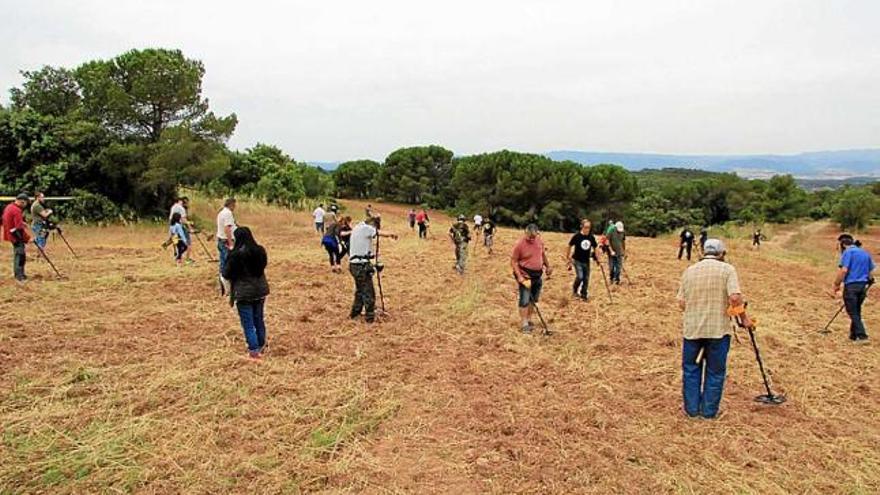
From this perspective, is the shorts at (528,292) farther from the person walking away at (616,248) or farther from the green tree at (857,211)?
the green tree at (857,211)

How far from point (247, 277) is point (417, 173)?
47093 millimetres

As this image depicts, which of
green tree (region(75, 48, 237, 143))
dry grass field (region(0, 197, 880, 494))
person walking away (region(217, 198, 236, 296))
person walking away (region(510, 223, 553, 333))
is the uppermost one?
green tree (region(75, 48, 237, 143))

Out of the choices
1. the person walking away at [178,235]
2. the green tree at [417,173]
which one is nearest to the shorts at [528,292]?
the person walking away at [178,235]

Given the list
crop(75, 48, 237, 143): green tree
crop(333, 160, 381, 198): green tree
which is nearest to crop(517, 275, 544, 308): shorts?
crop(75, 48, 237, 143): green tree

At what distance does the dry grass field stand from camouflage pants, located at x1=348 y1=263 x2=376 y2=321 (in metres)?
0.33

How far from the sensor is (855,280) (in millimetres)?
8055

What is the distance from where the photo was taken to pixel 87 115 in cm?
2164

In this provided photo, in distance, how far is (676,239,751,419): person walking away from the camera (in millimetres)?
5176

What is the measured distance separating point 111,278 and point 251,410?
7.21 meters

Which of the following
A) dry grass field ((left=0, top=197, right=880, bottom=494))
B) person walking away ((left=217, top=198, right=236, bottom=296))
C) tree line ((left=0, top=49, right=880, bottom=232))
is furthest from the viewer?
tree line ((left=0, top=49, right=880, bottom=232))

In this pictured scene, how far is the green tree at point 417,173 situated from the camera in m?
52.6

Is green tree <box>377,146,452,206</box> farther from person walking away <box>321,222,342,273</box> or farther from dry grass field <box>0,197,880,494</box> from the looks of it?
dry grass field <box>0,197,880,494</box>

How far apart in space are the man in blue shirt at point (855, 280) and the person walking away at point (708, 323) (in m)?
3.90

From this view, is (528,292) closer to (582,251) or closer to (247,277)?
(582,251)
